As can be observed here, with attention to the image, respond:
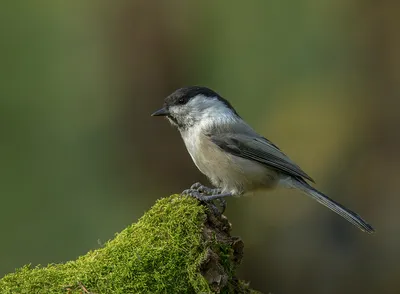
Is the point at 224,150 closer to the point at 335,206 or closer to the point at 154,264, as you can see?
the point at 335,206

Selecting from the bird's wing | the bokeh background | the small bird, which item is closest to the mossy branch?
the small bird

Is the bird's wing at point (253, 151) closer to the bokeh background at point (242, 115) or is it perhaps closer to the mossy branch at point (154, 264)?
the mossy branch at point (154, 264)

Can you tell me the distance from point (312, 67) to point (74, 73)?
4.83 metres

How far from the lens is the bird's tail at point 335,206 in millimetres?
3973

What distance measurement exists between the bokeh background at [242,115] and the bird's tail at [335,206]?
3355 mm

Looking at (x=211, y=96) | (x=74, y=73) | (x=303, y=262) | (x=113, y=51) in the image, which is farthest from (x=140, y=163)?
(x=211, y=96)

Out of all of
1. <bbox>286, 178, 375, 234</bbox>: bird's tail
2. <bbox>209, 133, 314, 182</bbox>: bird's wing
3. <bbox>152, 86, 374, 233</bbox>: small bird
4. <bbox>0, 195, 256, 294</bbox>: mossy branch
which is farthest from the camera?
<bbox>209, 133, 314, 182</bbox>: bird's wing

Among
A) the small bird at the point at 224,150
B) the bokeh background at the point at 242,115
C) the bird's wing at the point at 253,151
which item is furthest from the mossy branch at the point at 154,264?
the bokeh background at the point at 242,115

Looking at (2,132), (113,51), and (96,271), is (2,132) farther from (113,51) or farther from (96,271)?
(96,271)

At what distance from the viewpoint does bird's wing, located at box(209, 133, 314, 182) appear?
4391 millimetres

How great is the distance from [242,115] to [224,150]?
508 cm

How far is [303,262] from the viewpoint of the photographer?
7590 mm

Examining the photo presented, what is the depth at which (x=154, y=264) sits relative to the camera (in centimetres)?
274

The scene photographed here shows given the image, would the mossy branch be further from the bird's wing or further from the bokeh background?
the bokeh background
